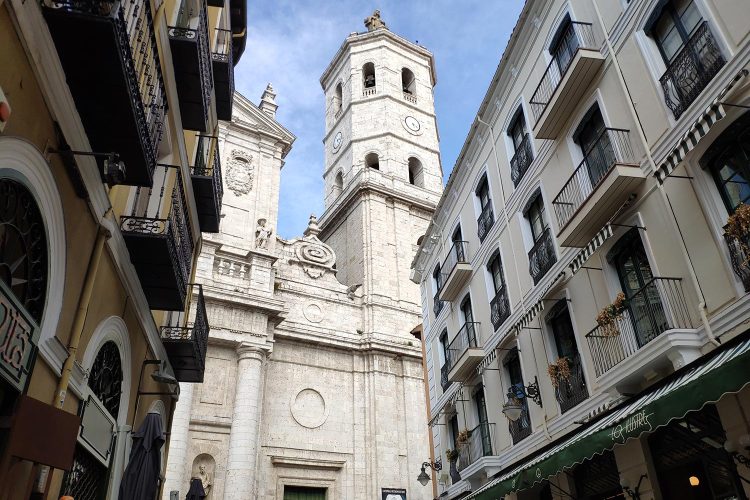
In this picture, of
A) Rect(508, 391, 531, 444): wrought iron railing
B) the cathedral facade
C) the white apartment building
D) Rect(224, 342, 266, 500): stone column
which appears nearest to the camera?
the white apartment building

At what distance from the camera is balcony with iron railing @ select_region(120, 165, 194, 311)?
766 centimetres

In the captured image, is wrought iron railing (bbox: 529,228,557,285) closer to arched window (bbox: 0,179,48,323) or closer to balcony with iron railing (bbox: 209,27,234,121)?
balcony with iron railing (bbox: 209,27,234,121)

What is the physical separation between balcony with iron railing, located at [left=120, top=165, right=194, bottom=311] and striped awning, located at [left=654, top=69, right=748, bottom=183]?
632 cm

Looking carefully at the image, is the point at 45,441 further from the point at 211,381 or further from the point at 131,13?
the point at 211,381

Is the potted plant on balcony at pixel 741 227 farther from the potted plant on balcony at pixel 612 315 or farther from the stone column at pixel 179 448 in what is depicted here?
the stone column at pixel 179 448

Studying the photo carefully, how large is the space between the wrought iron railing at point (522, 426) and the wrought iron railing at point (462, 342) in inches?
96.7

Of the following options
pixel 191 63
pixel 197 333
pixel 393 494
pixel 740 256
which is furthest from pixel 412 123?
pixel 740 256

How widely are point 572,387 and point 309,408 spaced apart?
15532 millimetres

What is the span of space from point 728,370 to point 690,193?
297 centimetres

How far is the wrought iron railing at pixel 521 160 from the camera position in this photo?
1267 cm

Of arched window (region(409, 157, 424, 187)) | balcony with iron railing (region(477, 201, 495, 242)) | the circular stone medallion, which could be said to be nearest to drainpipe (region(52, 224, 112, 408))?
balcony with iron railing (region(477, 201, 495, 242))

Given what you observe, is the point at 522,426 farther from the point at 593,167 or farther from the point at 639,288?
the point at 593,167

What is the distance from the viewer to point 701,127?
6898 millimetres

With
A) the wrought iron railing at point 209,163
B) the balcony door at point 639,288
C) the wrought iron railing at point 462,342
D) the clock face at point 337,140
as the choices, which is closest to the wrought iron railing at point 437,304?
the wrought iron railing at point 462,342
